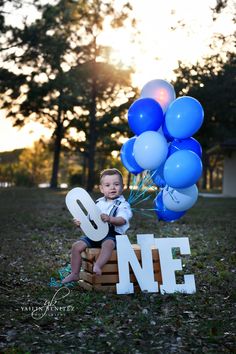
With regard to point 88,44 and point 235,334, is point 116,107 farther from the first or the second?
point 235,334

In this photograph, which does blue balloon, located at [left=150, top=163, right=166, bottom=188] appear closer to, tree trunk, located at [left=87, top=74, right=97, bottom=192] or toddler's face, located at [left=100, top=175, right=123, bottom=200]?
toddler's face, located at [left=100, top=175, right=123, bottom=200]

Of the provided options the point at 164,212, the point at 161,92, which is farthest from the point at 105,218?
the point at 161,92

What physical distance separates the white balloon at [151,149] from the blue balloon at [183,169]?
0.25 metres

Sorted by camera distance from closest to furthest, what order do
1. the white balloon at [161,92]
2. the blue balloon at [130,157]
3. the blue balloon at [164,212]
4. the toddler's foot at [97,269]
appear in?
the toddler's foot at [97,269]
the blue balloon at [164,212]
the white balloon at [161,92]
the blue balloon at [130,157]

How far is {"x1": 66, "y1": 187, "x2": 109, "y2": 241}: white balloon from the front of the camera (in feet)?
20.2

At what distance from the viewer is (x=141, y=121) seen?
21.4ft

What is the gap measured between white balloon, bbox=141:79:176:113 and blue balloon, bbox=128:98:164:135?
32 cm

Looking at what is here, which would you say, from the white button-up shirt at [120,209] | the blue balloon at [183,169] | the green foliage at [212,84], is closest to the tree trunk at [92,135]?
the green foliage at [212,84]

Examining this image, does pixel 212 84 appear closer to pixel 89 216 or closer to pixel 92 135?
pixel 92 135

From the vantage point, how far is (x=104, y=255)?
20.0ft

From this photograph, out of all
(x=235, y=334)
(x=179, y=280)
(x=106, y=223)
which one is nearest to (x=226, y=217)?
(x=179, y=280)

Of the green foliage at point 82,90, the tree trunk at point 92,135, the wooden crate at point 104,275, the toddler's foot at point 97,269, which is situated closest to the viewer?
the toddler's foot at point 97,269

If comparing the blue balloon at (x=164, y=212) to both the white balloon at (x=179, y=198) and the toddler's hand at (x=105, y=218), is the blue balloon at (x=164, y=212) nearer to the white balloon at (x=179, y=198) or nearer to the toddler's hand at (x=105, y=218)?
the white balloon at (x=179, y=198)

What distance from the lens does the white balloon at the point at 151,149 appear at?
628cm
